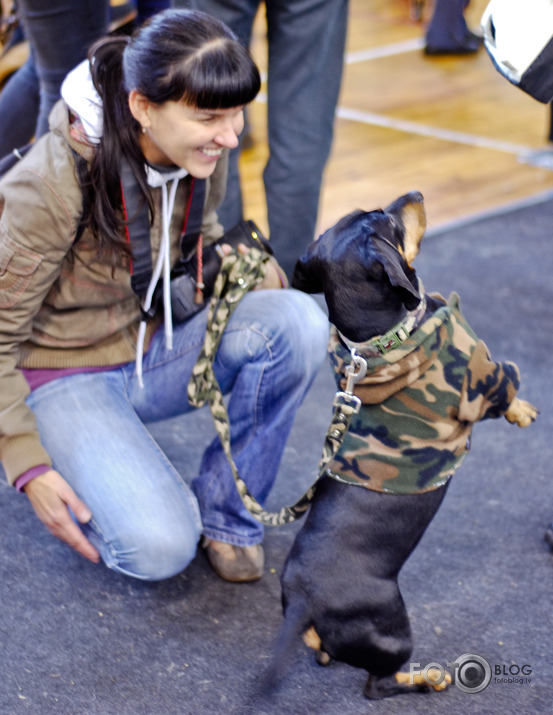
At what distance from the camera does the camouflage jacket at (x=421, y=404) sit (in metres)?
1.32

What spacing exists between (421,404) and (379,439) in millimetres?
91

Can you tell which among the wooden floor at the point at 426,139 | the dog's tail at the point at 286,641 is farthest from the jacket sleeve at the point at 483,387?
the wooden floor at the point at 426,139

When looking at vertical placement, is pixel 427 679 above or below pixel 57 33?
below

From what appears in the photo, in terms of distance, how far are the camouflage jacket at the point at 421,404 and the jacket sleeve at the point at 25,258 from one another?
53cm

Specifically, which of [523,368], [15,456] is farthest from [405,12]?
[15,456]

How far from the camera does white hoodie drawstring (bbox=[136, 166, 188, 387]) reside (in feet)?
5.01

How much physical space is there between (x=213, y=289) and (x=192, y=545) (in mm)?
532

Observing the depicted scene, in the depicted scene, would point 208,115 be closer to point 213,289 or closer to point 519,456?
point 213,289

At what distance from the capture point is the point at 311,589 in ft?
4.27

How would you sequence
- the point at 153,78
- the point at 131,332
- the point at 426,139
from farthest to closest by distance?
the point at 426,139, the point at 131,332, the point at 153,78

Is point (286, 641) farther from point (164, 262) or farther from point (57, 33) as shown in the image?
point (57, 33)

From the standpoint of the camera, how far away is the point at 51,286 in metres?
1.57

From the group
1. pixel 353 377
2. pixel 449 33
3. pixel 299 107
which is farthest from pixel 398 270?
pixel 449 33

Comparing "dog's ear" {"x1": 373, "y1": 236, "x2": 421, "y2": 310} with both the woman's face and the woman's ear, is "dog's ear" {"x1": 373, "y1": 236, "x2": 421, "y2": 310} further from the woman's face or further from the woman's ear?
the woman's ear
